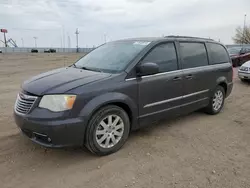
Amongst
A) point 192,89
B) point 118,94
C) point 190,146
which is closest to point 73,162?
point 118,94

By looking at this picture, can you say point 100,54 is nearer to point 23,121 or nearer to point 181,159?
point 23,121

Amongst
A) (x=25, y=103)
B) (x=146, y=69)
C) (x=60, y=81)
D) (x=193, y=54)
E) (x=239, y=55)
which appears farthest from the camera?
(x=239, y=55)

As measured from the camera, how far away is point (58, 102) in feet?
10.2

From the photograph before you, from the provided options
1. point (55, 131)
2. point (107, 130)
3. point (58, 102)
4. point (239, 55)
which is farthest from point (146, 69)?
point (239, 55)

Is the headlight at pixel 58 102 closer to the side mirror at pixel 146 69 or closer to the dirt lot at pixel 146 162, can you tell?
the dirt lot at pixel 146 162

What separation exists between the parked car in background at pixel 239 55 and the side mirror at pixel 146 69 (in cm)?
1534

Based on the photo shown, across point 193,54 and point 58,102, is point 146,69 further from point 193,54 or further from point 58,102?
point 193,54

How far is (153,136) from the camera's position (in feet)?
13.9

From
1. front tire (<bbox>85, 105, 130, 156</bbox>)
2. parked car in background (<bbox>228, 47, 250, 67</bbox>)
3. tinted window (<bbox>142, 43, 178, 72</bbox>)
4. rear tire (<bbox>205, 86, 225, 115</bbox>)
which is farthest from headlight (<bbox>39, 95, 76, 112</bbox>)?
parked car in background (<bbox>228, 47, 250, 67</bbox>)

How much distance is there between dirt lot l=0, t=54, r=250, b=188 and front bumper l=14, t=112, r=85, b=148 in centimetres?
35

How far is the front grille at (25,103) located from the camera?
320cm

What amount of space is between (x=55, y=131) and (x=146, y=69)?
1.60 meters

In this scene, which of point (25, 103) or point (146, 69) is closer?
point (25, 103)

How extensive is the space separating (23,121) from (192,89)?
10.1ft
